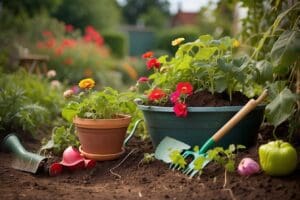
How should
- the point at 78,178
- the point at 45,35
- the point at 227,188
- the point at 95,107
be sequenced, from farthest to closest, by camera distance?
1. the point at 45,35
2. the point at 95,107
3. the point at 78,178
4. the point at 227,188

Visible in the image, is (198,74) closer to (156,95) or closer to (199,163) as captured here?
(156,95)

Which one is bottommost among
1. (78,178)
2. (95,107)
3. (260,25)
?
(78,178)

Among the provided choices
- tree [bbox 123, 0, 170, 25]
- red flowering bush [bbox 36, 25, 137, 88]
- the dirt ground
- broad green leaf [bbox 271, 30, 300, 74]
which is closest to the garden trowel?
the dirt ground

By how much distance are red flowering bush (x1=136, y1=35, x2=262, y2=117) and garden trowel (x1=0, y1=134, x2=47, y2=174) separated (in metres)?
0.71

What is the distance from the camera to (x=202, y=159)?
81.0 inches

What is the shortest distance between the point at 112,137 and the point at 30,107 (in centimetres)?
88

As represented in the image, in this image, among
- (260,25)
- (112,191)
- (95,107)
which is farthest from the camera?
(260,25)

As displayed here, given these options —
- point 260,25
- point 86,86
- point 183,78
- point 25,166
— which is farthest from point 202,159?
point 260,25

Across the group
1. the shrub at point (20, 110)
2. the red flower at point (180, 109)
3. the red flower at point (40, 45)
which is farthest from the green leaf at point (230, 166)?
the red flower at point (40, 45)

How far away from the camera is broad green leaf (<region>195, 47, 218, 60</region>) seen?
239 centimetres

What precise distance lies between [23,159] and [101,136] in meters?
0.46

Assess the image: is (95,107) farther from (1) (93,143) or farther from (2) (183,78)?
(2) (183,78)

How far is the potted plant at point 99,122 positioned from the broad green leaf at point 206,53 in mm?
535

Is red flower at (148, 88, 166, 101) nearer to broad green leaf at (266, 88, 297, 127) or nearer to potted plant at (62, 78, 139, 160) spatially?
potted plant at (62, 78, 139, 160)
